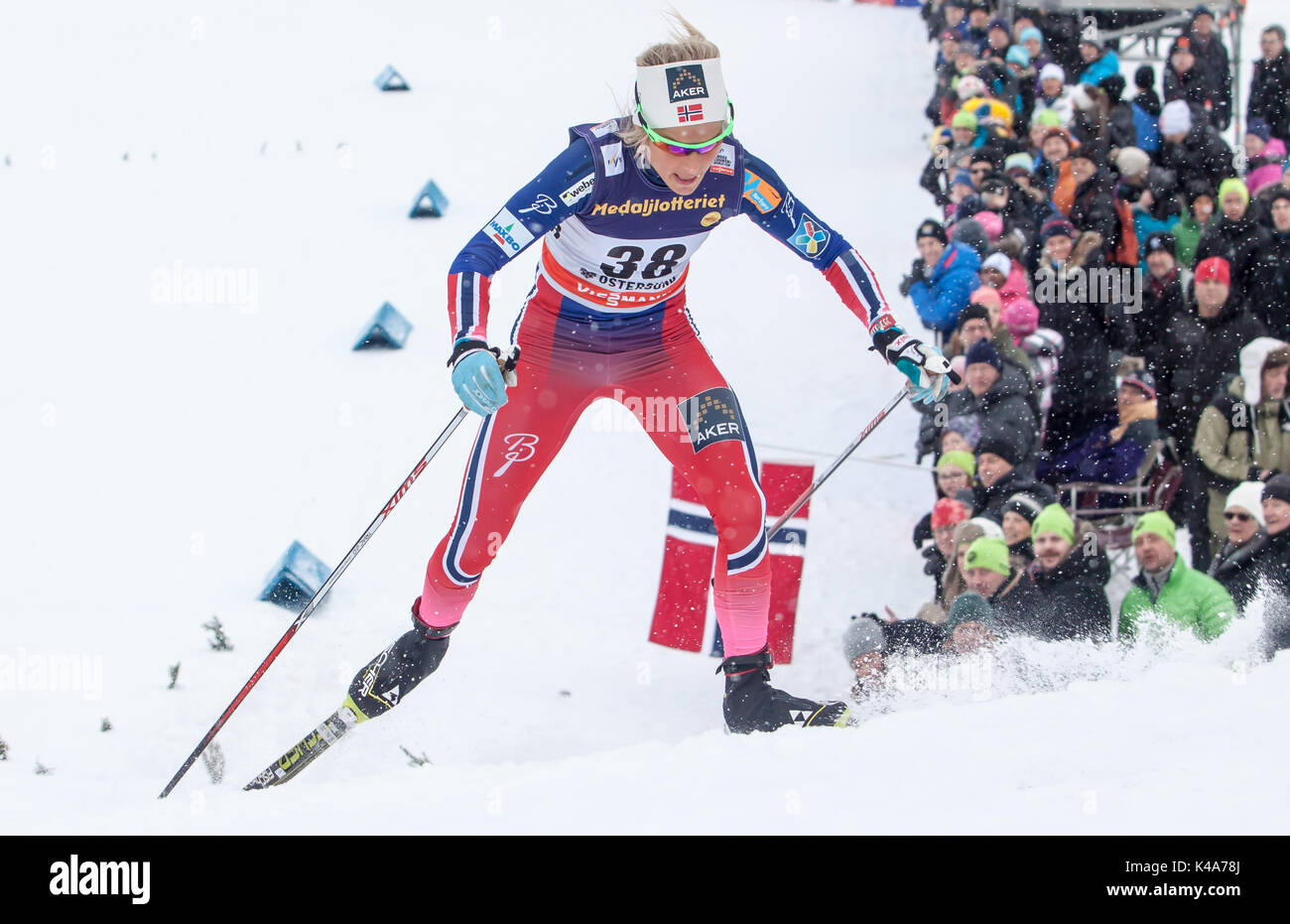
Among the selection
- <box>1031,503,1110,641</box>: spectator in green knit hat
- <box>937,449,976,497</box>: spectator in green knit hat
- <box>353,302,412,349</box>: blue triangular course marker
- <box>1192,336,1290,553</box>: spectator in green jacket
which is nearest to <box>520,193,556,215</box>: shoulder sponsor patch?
<box>1031,503,1110,641</box>: spectator in green knit hat

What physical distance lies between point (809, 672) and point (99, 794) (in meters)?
3.20

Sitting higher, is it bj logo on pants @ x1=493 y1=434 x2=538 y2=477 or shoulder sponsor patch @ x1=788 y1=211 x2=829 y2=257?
shoulder sponsor patch @ x1=788 y1=211 x2=829 y2=257

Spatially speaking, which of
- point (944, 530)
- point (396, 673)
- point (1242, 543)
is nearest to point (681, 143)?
point (396, 673)

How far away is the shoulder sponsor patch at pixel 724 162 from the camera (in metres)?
4.14

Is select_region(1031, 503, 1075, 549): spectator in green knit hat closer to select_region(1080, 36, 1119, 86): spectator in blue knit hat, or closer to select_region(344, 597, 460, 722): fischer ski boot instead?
select_region(344, 597, 460, 722): fischer ski boot

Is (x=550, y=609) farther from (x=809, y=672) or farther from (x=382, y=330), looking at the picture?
(x=382, y=330)

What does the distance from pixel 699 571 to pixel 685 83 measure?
2735 mm

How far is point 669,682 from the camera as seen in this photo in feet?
19.8

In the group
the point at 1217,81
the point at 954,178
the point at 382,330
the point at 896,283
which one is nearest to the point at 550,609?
the point at 382,330

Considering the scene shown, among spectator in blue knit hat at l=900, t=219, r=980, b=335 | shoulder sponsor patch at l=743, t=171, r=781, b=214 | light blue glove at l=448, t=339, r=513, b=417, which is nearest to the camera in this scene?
light blue glove at l=448, t=339, r=513, b=417

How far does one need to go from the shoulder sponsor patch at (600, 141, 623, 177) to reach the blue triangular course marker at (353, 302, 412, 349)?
508cm

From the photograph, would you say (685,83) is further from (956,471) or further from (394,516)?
(394,516)

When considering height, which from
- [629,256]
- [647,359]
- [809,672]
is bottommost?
[809,672]

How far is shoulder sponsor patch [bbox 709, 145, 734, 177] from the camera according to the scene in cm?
414
